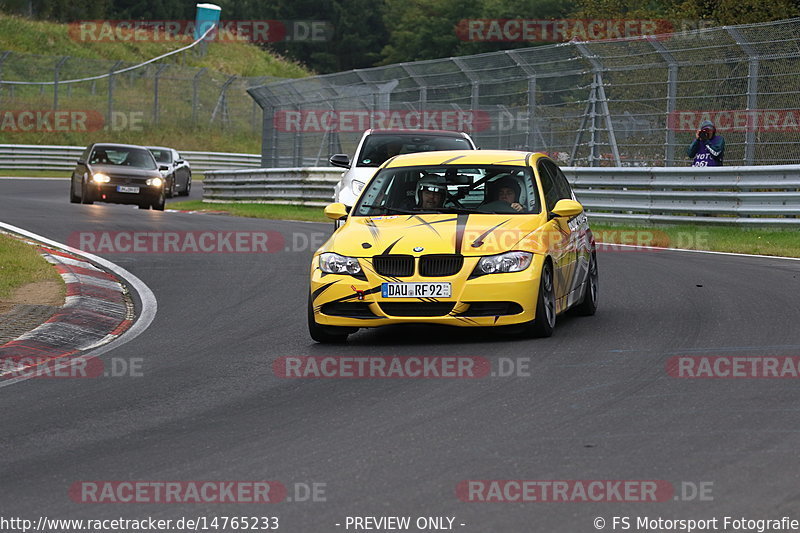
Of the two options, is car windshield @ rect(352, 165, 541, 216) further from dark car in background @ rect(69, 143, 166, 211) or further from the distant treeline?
the distant treeline

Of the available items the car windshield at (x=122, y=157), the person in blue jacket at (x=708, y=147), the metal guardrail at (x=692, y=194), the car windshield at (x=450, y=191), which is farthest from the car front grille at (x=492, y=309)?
the car windshield at (x=122, y=157)

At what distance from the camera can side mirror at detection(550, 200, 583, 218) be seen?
10.4 m

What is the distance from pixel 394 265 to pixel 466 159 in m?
1.70

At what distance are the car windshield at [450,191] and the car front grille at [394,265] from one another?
956 millimetres

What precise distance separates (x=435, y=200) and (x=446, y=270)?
1206mm

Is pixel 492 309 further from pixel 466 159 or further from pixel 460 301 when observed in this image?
pixel 466 159

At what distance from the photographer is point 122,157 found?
29531mm

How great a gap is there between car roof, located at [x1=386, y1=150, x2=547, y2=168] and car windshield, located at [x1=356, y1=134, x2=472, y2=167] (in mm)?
6962

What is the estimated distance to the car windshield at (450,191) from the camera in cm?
1056

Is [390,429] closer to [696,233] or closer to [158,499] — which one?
[158,499]

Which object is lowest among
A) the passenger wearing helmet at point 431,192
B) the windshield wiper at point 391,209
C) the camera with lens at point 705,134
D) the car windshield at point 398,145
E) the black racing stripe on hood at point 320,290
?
the black racing stripe on hood at point 320,290

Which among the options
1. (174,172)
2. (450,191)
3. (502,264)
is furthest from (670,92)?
(174,172)

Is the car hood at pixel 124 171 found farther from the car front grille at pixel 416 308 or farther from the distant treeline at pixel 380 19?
the distant treeline at pixel 380 19

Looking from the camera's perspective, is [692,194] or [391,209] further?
[692,194]
